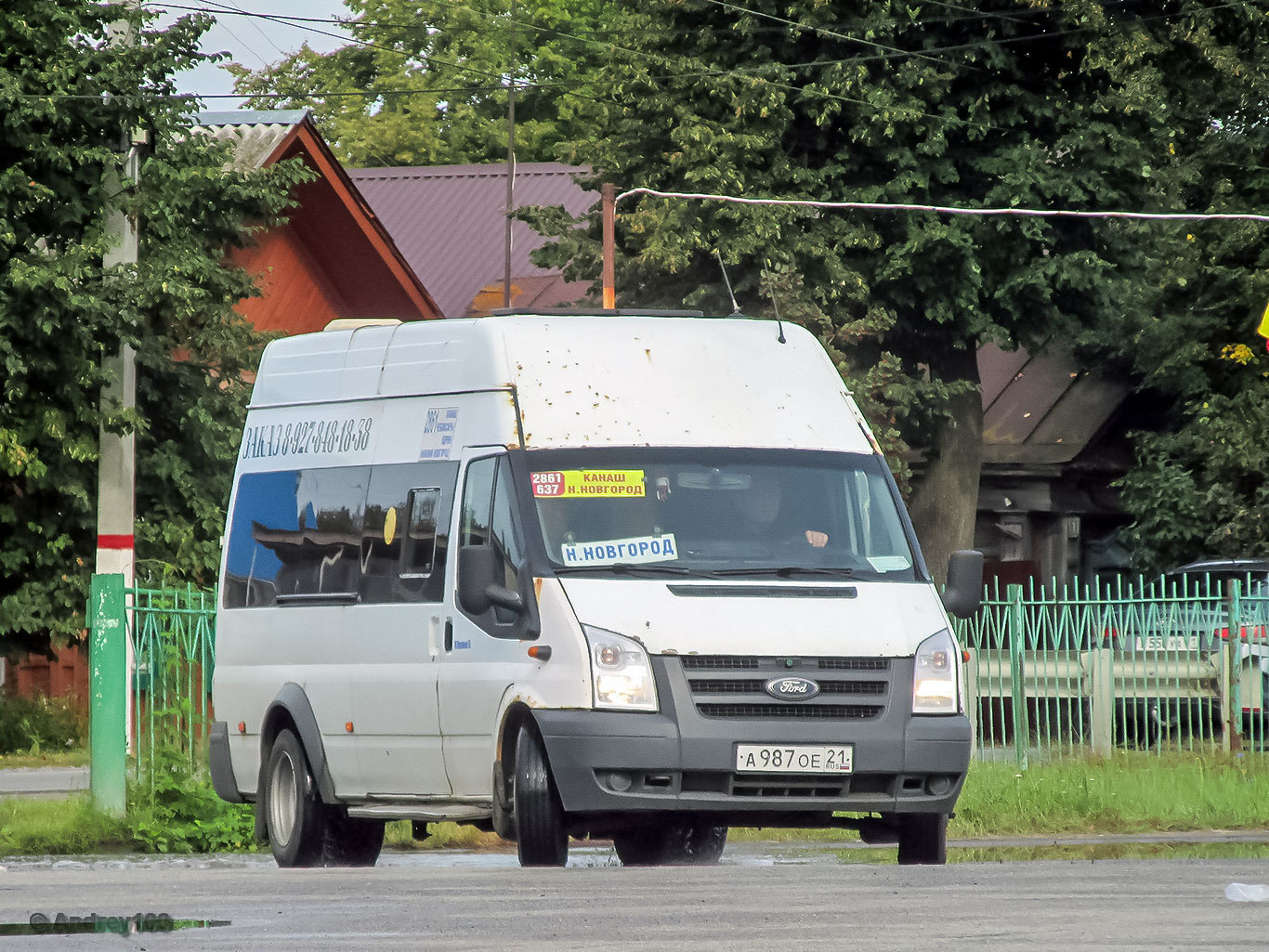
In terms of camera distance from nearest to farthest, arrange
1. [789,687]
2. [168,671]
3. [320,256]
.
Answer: [789,687], [168,671], [320,256]

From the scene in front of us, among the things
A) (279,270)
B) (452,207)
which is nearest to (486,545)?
(279,270)

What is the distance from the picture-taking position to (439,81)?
61.0 m

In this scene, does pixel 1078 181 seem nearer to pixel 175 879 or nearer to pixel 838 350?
pixel 838 350

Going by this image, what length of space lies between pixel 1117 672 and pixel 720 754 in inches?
362

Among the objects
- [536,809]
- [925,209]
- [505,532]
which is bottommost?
[536,809]

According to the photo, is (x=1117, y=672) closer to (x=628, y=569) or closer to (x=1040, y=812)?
(x=1040, y=812)

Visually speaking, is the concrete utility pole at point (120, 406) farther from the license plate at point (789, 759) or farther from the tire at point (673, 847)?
the license plate at point (789, 759)

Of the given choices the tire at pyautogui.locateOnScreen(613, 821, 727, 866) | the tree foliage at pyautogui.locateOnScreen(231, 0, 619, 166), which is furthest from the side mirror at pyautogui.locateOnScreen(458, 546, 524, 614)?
the tree foliage at pyautogui.locateOnScreen(231, 0, 619, 166)

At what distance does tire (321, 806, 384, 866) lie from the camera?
12.8 metres

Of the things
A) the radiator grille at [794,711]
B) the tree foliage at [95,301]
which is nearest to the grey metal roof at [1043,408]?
the tree foliage at [95,301]

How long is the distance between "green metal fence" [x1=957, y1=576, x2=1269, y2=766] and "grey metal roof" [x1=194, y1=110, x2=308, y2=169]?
48.2 ft

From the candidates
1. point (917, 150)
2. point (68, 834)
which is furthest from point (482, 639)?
point (917, 150)

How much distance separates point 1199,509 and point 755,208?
334 inches

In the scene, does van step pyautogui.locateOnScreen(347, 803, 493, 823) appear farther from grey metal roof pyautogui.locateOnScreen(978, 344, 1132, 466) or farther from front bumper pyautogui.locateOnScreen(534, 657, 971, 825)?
grey metal roof pyautogui.locateOnScreen(978, 344, 1132, 466)
